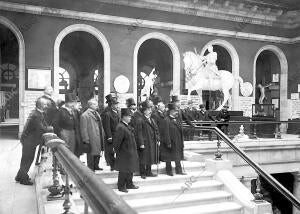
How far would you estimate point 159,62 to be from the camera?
19281 mm

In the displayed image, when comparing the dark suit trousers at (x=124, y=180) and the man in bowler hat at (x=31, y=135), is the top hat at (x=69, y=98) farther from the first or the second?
the dark suit trousers at (x=124, y=180)

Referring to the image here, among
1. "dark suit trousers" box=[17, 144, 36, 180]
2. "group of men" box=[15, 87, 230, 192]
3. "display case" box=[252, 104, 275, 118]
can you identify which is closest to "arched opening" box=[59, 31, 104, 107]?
"display case" box=[252, 104, 275, 118]

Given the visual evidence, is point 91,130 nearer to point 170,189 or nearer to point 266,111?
point 170,189

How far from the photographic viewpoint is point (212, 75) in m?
15.6

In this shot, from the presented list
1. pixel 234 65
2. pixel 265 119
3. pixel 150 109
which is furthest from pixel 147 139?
pixel 234 65

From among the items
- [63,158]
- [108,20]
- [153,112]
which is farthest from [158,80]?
[63,158]

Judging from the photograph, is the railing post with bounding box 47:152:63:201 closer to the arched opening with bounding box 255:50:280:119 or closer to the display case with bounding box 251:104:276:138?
the display case with bounding box 251:104:276:138

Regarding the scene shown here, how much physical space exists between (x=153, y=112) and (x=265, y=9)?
12907 millimetres

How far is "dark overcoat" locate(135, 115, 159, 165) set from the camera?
725cm

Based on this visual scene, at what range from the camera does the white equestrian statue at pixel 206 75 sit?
1550 centimetres

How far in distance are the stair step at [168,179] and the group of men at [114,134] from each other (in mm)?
151

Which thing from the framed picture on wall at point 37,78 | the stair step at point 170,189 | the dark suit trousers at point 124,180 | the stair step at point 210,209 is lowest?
the stair step at point 210,209

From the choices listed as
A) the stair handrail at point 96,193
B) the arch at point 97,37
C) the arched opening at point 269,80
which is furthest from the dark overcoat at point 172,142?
the arched opening at point 269,80

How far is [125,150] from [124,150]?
2 centimetres
